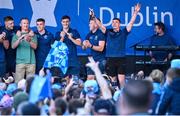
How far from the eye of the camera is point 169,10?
1541 cm

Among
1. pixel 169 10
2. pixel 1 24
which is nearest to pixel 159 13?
pixel 169 10

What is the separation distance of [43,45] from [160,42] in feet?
8.76

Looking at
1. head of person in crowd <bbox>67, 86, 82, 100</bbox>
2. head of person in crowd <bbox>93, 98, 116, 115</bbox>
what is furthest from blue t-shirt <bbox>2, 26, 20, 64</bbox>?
head of person in crowd <bbox>93, 98, 116, 115</bbox>

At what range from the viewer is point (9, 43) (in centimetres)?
1418

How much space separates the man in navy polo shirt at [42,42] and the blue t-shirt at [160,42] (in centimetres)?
235

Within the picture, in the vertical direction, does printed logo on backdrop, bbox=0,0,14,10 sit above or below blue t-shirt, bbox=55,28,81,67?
above

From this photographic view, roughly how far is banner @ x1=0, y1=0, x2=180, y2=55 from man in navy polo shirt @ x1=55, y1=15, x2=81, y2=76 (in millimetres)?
1102

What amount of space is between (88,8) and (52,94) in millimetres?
7306

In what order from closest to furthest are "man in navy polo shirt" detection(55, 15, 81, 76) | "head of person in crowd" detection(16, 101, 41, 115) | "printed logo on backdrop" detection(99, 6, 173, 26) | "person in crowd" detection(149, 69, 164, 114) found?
"head of person in crowd" detection(16, 101, 41, 115), "person in crowd" detection(149, 69, 164, 114), "man in navy polo shirt" detection(55, 15, 81, 76), "printed logo on backdrop" detection(99, 6, 173, 26)

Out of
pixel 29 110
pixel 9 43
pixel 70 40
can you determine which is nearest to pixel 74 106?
pixel 29 110

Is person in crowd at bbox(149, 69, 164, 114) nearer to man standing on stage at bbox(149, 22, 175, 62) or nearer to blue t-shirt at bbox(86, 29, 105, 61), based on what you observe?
blue t-shirt at bbox(86, 29, 105, 61)

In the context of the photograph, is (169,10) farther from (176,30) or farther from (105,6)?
(105,6)

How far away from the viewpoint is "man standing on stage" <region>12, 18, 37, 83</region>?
1385 centimetres

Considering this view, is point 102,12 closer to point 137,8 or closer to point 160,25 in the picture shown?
point 137,8
